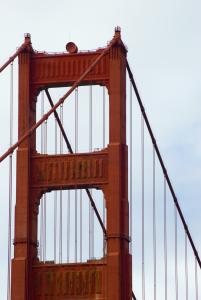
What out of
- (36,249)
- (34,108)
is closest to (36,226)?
(36,249)

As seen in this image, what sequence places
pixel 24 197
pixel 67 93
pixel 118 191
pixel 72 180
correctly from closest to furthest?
pixel 118 191 → pixel 24 197 → pixel 72 180 → pixel 67 93

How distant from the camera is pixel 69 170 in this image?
221 feet

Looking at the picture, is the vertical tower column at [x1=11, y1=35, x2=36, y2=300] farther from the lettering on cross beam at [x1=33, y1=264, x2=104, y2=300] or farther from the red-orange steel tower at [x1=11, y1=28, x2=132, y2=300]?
the lettering on cross beam at [x1=33, y1=264, x2=104, y2=300]

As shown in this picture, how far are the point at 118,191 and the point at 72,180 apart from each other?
231 centimetres

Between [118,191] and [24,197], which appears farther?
[24,197]

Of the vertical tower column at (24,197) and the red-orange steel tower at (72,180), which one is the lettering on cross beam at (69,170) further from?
the vertical tower column at (24,197)

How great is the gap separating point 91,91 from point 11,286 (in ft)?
29.3

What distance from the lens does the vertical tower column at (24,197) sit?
66.1m

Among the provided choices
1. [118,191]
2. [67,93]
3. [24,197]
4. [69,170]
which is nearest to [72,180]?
[69,170]

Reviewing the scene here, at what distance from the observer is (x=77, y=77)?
6844cm

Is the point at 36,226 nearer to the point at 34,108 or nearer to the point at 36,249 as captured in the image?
the point at 36,249

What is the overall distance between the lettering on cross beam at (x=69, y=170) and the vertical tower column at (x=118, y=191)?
614 mm

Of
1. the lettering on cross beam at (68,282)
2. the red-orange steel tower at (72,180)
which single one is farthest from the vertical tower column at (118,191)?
the lettering on cross beam at (68,282)

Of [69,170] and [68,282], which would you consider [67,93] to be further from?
[68,282]
